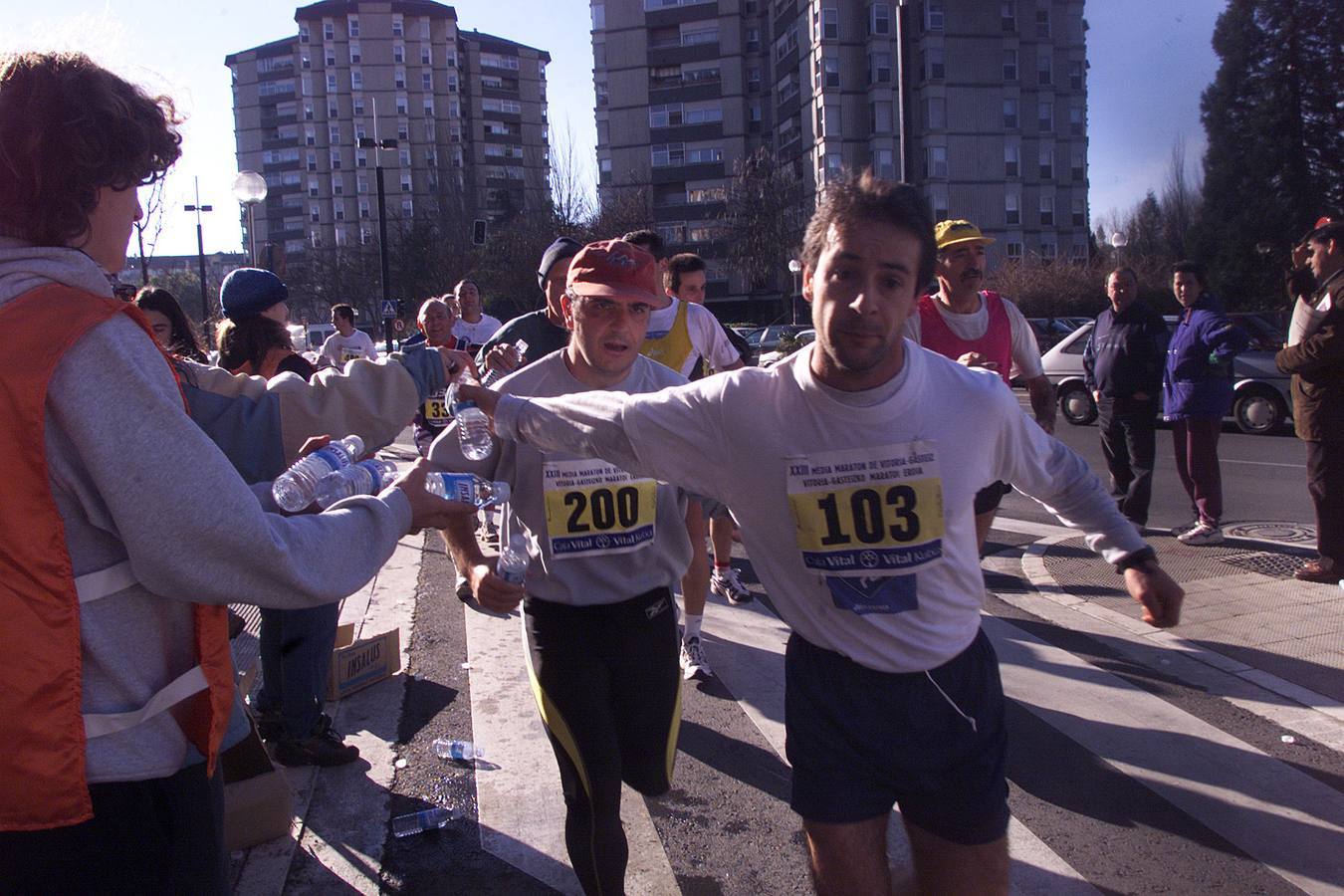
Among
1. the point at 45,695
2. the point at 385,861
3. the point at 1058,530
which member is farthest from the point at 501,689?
the point at 1058,530

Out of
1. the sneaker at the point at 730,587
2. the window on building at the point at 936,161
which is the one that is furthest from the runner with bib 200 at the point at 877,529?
the window on building at the point at 936,161

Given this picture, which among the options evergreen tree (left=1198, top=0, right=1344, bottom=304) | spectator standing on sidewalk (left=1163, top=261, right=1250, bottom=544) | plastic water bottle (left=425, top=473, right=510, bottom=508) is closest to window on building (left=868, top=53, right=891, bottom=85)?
evergreen tree (left=1198, top=0, right=1344, bottom=304)

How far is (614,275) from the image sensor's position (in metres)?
3.22

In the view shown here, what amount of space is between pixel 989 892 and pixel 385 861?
7.48 feet

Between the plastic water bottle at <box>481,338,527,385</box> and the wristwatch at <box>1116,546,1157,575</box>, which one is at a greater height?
the plastic water bottle at <box>481,338,527,385</box>

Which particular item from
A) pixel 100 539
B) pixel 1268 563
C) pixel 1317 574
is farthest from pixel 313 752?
pixel 1268 563

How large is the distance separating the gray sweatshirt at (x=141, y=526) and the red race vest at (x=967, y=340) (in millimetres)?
4086

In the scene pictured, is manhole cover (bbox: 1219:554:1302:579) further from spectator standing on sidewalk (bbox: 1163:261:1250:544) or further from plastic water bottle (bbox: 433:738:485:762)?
plastic water bottle (bbox: 433:738:485:762)

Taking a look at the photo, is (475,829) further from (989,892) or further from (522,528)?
(989,892)

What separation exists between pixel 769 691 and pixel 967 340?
2.13 m

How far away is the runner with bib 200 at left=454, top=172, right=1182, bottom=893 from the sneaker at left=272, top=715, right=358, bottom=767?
2.59 meters

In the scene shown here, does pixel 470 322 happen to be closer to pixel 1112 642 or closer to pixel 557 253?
pixel 557 253

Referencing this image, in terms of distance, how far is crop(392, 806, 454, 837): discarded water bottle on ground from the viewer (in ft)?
12.6

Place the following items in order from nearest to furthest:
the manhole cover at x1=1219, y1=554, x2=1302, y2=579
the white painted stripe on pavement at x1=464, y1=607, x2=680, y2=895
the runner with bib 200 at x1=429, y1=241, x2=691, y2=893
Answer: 1. the runner with bib 200 at x1=429, y1=241, x2=691, y2=893
2. the white painted stripe on pavement at x1=464, y1=607, x2=680, y2=895
3. the manhole cover at x1=1219, y1=554, x2=1302, y2=579
